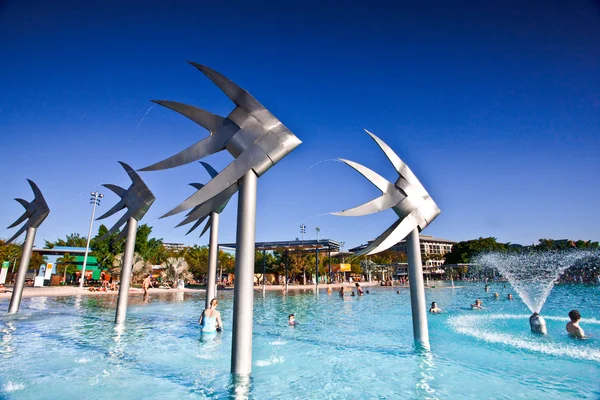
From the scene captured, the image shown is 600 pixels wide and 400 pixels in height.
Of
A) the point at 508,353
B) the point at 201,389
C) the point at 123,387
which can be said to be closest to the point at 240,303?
the point at 201,389

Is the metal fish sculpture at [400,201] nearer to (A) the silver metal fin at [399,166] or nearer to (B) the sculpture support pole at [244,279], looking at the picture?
(A) the silver metal fin at [399,166]

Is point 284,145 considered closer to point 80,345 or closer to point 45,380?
point 45,380

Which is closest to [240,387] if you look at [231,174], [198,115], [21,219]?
[231,174]

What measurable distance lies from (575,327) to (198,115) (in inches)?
518

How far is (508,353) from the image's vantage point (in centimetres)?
873

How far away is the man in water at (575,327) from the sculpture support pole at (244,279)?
10685 millimetres

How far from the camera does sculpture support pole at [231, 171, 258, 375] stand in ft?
18.5

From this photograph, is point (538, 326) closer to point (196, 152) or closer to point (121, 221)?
point (196, 152)

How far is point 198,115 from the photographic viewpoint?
6352 mm

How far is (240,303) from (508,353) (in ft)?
25.5

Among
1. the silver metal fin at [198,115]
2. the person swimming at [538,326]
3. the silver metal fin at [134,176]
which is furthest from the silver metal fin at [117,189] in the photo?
the person swimming at [538,326]

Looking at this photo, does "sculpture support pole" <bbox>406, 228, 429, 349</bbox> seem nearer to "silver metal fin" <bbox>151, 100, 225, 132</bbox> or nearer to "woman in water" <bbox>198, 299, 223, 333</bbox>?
"silver metal fin" <bbox>151, 100, 225, 132</bbox>

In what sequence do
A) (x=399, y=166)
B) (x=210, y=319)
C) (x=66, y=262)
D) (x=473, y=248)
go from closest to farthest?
(x=399, y=166) < (x=210, y=319) < (x=66, y=262) < (x=473, y=248)

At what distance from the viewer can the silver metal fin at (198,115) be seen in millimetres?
6309
